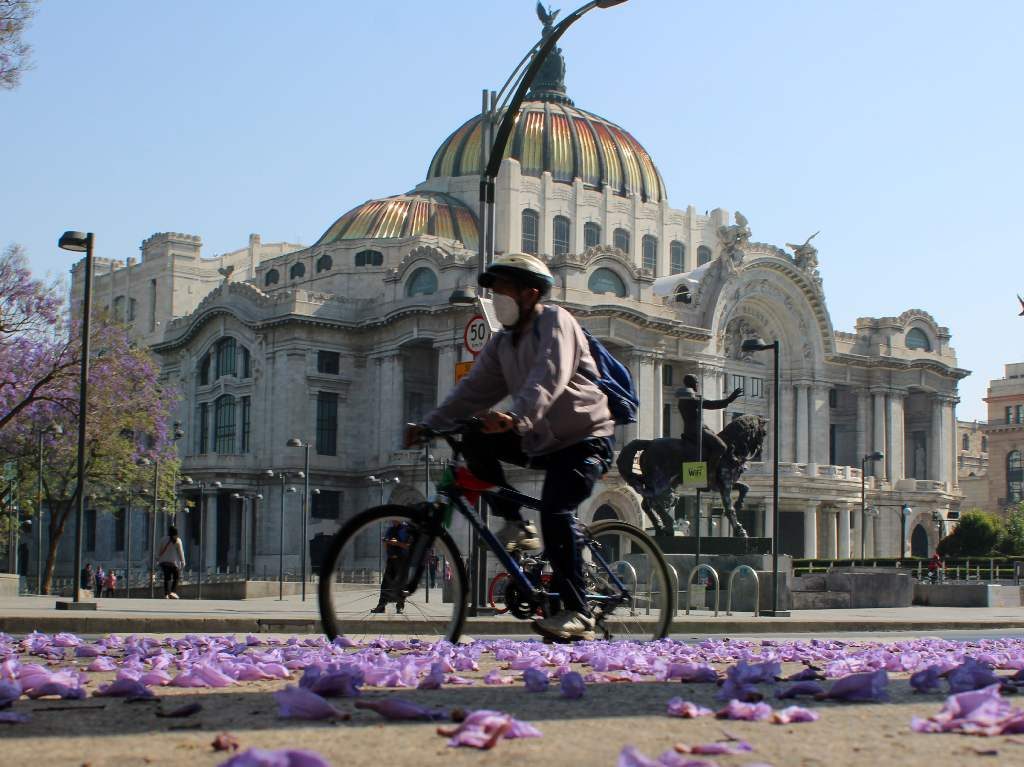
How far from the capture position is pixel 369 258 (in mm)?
77812

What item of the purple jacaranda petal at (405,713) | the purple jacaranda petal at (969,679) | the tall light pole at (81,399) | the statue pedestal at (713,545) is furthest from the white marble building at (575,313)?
the purple jacaranda petal at (405,713)

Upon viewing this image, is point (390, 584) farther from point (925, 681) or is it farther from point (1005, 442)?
point (1005, 442)

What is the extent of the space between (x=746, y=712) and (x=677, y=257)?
87764mm

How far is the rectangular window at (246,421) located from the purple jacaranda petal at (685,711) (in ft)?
229

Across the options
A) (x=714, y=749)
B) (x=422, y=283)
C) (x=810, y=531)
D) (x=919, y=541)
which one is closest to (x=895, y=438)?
(x=919, y=541)

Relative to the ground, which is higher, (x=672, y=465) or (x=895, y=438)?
(x=895, y=438)

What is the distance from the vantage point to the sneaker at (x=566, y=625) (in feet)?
23.2

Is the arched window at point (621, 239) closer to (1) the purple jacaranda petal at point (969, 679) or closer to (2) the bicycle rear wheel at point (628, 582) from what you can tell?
(2) the bicycle rear wheel at point (628, 582)

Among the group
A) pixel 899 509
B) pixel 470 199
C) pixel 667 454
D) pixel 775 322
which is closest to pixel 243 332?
pixel 470 199

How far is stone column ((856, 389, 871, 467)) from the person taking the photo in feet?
268

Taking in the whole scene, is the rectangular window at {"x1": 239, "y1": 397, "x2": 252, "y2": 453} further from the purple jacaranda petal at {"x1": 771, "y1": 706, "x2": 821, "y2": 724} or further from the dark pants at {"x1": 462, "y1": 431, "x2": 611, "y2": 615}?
the purple jacaranda petal at {"x1": 771, "y1": 706, "x2": 821, "y2": 724}

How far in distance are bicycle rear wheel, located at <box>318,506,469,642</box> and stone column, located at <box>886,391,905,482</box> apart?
76.8 meters

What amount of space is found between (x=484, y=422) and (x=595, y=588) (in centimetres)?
135

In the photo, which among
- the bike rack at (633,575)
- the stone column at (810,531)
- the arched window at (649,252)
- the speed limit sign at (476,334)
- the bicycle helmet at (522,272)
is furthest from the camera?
the arched window at (649,252)
